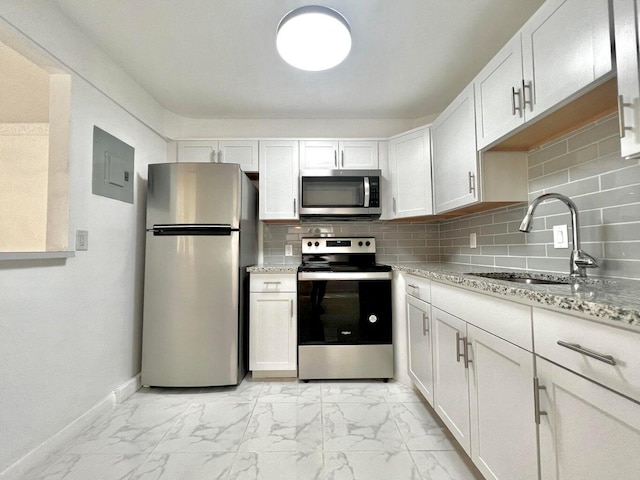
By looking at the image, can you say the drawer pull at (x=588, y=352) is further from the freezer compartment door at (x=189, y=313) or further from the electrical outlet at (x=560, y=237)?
the freezer compartment door at (x=189, y=313)

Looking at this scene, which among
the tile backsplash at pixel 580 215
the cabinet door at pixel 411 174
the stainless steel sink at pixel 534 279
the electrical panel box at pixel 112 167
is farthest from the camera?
the cabinet door at pixel 411 174

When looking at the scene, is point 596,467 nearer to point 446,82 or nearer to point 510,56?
point 510,56

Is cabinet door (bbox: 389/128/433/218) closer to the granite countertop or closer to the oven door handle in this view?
the oven door handle

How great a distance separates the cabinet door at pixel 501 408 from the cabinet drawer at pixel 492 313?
0.10ft

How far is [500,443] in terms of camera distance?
3.35 ft

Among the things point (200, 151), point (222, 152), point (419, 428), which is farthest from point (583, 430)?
point (200, 151)

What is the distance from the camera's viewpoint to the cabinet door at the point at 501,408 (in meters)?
0.89

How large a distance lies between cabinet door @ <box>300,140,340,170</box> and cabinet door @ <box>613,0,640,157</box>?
1912 mm

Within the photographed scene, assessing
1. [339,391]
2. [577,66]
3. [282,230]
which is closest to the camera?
[577,66]

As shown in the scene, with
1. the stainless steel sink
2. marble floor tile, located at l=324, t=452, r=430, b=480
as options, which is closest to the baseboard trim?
marble floor tile, located at l=324, t=452, r=430, b=480

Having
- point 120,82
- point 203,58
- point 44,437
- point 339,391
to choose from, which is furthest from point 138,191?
point 339,391

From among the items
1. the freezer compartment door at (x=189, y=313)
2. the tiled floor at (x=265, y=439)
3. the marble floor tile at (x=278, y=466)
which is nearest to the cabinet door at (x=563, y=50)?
the tiled floor at (x=265, y=439)

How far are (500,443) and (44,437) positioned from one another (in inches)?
80.5

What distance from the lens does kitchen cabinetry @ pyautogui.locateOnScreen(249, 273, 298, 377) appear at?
2.26m
